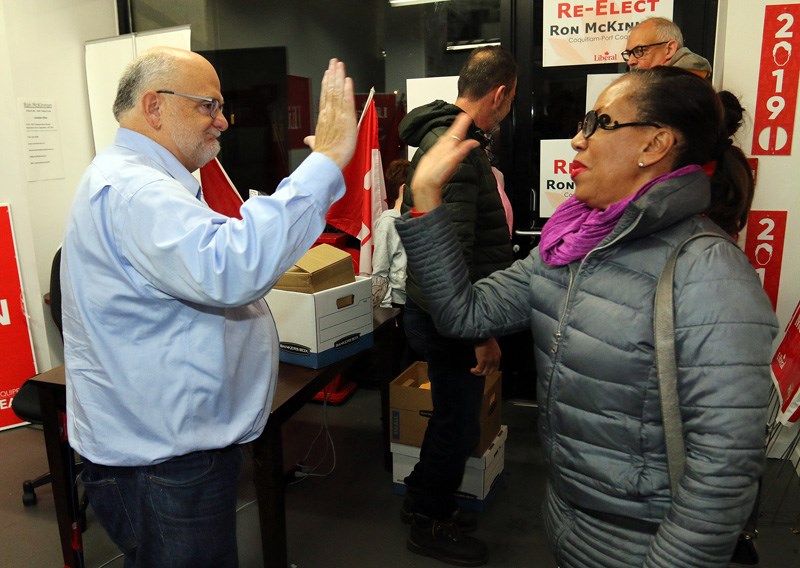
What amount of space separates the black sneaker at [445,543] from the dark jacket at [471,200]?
906mm

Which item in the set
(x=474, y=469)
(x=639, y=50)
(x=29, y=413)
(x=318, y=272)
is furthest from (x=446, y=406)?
(x=29, y=413)

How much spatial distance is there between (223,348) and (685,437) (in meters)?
0.92

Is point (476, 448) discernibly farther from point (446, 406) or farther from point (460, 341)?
point (460, 341)

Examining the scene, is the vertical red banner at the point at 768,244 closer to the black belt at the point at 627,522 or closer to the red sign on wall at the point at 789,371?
the red sign on wall at the point at 789,371

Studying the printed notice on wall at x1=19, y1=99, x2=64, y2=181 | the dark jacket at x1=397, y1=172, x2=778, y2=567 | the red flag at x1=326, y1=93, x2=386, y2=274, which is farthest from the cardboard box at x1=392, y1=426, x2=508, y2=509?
the printed notice on wall at x1=19, y1=99, x2=64, y2=181

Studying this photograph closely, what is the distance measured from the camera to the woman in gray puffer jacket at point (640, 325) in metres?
1.01

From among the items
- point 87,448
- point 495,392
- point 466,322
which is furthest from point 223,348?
point 495,392

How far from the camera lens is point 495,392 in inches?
113

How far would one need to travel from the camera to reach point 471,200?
2072 millimetres

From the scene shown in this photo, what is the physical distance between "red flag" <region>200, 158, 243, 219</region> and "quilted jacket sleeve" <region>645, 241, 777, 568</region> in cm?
325

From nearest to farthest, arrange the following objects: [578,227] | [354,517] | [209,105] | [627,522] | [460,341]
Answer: [627,522] → [578,227] → [209,105] → [460,341] → [354,517]

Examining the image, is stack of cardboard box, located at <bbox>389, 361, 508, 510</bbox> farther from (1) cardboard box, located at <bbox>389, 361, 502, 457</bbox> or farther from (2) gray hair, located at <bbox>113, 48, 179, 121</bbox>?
(2) gray hair, located at <bbox>113, 48, 179, 121</bbox>

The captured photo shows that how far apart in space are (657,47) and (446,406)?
171 centimetres

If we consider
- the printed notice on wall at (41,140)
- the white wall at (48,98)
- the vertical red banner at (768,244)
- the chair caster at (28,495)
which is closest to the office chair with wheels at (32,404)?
the chair caster at (28,495)
